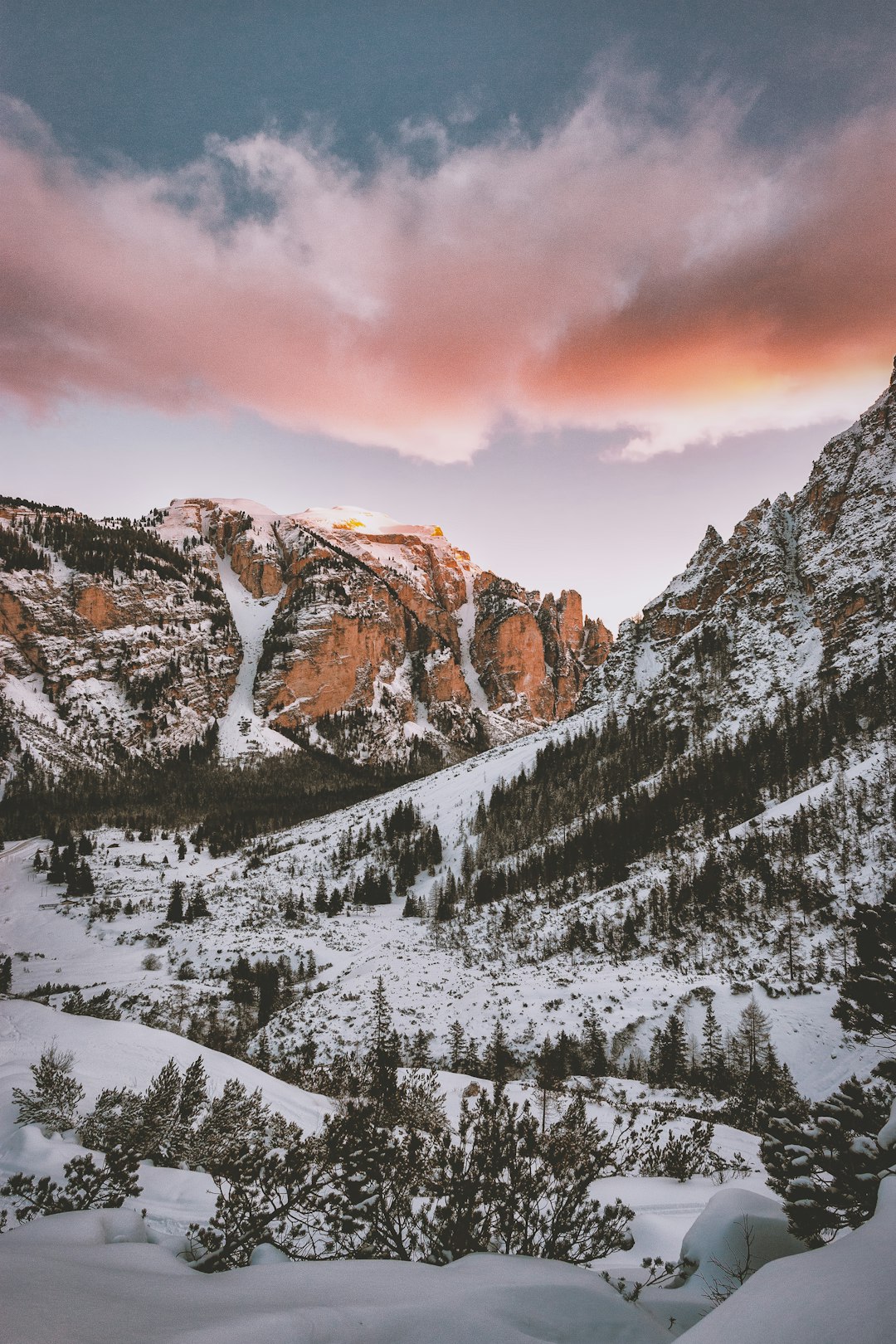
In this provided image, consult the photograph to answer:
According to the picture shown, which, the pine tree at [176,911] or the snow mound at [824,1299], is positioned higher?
the snow mound at [824,1299]

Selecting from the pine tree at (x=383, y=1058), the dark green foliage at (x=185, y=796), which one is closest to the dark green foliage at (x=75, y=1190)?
the pine tree at (x=383, y=1058)

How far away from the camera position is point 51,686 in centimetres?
18762

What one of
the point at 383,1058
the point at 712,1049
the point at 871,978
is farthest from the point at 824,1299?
the point at 712,1049

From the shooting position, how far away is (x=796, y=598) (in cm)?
13188

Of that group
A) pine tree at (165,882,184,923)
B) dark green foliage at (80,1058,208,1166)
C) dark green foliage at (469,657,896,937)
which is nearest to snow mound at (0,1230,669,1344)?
dark green foliage at (80,1058,208,1166)

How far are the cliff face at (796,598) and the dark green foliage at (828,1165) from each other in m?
121

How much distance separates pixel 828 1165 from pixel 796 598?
153311 millimetres

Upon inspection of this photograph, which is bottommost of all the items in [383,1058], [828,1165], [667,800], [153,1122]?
[383,1058]

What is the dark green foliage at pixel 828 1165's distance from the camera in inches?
202

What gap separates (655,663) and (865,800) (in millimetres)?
115067

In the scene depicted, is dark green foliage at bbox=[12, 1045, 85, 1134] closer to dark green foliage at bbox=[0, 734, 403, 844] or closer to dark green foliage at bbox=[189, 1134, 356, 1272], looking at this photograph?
dark green foliage at bbox=[189, 1134, 356, 1272]

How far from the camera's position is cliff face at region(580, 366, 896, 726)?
4437 inches

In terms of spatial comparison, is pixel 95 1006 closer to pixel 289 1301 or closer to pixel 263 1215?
pixel 263 1215

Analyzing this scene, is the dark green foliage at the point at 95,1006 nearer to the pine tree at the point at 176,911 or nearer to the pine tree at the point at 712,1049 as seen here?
the pine tree at the point at 176,911
